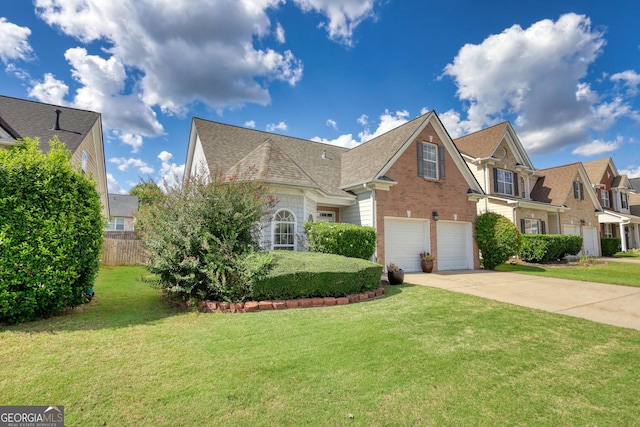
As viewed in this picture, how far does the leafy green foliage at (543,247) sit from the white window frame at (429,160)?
824 cm

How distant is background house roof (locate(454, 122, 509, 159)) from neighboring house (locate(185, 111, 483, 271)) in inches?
268

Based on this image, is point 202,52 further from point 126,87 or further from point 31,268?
point 31,268

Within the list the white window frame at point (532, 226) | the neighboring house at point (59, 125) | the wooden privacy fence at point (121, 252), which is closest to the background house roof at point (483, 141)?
the white window frame at point (532, 226)

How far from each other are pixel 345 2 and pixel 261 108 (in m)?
7.40

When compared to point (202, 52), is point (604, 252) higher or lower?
lower

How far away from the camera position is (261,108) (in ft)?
51.1

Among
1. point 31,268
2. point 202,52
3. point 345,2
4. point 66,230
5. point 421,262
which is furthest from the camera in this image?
point 421,262

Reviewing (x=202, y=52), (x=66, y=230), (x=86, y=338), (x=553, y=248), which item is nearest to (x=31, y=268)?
(x=66, y=230)

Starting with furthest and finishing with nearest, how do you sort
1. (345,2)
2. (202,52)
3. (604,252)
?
(604,252), (202,52), (345,2)

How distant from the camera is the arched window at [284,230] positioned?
1094 centimetres

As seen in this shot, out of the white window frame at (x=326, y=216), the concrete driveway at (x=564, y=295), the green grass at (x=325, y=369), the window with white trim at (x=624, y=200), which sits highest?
the window with white trim at (x=624, y=200)

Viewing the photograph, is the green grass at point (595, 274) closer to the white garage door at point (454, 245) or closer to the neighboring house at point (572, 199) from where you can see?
the white garage door at point (454, 245)

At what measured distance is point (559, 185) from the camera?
23.5 metres

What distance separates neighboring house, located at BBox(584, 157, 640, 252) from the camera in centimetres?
2944
